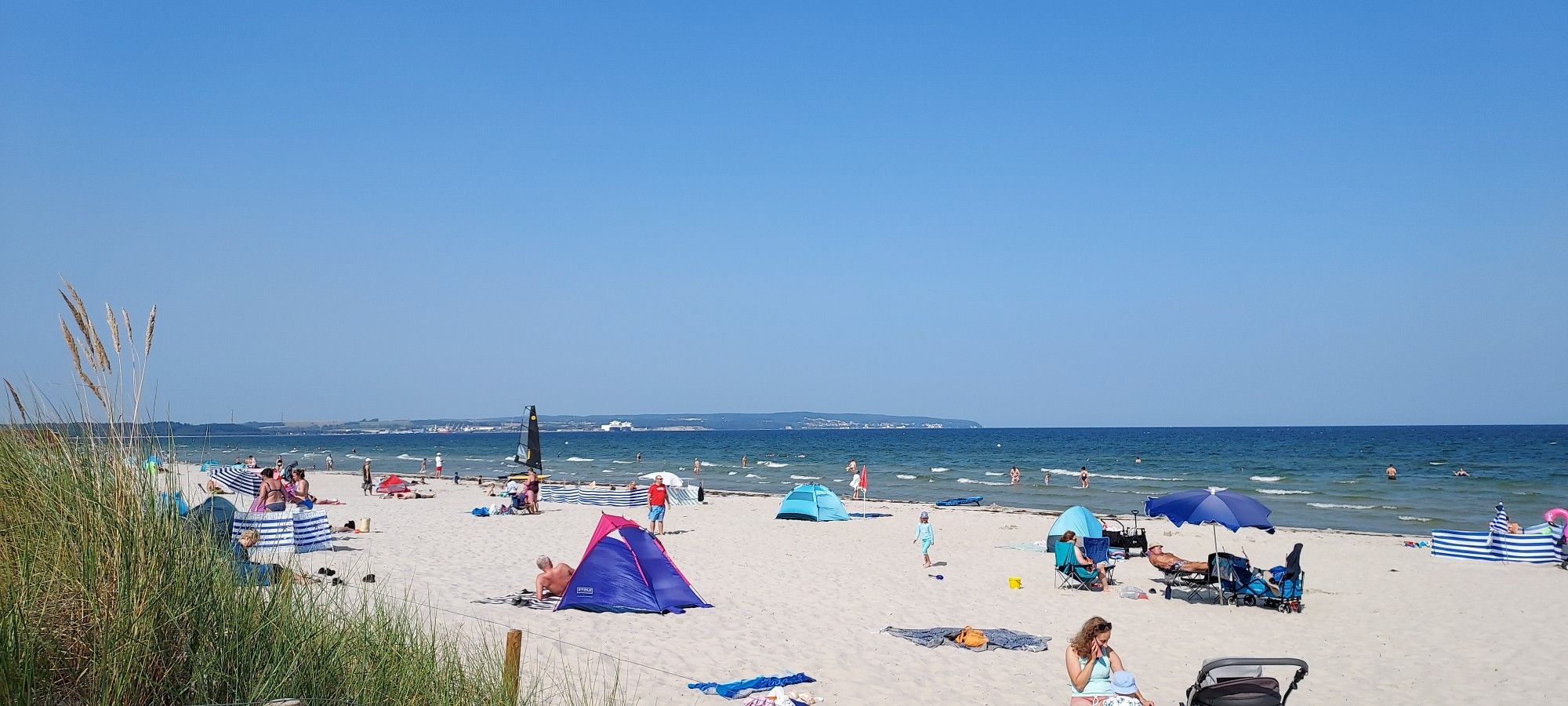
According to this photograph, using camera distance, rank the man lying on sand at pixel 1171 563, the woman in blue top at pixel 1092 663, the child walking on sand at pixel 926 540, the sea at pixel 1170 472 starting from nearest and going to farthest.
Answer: the woman in blue top at pixel 1092 663 → the man lying on sand at pixel 1171 563 → the child walking on sand at pixel 926 540 → the sea at pixel 1170 472

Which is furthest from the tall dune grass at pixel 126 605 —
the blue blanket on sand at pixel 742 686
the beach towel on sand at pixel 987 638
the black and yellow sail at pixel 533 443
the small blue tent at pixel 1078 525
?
the black and yellow sail at pixel 533 443

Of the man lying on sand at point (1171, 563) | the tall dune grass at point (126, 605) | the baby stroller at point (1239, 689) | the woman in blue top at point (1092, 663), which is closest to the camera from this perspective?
the tall dune grass at point (126, 605)

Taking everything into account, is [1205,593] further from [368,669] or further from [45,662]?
[45,662]

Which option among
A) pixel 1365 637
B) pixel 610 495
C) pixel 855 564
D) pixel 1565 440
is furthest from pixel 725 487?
pixel 1565 440

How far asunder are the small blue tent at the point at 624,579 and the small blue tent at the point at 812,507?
12.6 metres

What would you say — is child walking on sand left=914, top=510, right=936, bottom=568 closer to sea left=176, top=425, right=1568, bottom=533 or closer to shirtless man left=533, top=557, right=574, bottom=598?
shirtless man left=533, top=557, right=574, bottom=598

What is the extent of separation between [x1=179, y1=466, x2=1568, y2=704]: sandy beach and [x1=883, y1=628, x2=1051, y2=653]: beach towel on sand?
0.16m

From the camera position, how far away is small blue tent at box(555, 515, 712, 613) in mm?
10469

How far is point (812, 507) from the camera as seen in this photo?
23.7 m

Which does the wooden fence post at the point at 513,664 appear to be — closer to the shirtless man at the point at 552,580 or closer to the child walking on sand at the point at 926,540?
the shirtless man at the point at 552,580

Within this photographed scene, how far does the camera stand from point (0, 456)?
13.7ft

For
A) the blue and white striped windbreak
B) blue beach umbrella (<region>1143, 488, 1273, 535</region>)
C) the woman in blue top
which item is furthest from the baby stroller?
the blue and white striped windbreak

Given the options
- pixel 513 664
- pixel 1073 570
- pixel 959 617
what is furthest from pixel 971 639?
pixel 513 664

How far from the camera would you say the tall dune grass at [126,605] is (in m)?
3.34
